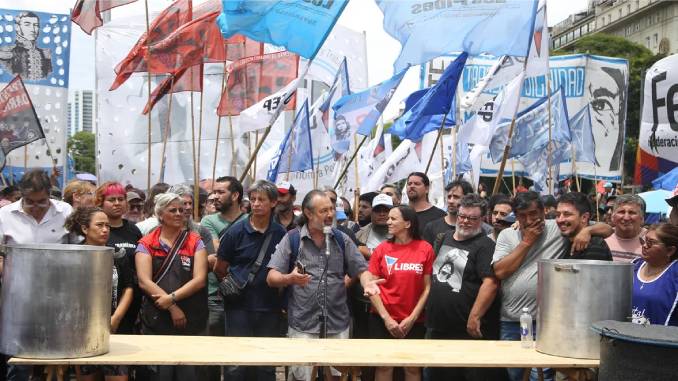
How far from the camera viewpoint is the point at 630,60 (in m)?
52.7

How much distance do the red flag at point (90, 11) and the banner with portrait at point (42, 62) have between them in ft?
9.41

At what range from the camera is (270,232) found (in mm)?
6891

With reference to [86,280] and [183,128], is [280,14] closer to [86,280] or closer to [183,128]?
[86,280]

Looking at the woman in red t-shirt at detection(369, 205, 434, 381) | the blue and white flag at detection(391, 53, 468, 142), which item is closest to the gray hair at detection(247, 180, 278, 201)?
the woman in red t-shirt at detection(369, 205, 434, 381)

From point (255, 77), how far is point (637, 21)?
68.5 m

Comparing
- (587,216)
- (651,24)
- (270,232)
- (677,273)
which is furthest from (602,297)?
(651,24)

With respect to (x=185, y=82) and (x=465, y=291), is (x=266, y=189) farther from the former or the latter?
(x=185, y=82)

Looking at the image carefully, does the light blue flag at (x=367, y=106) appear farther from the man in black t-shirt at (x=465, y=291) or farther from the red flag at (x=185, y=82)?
the man in black t-shirt at (x=465, y=291)

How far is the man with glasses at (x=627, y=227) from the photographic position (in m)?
6.46

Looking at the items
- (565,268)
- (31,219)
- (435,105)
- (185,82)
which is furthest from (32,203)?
(185,82)

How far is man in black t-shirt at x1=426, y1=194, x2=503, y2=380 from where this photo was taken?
21.4 ft

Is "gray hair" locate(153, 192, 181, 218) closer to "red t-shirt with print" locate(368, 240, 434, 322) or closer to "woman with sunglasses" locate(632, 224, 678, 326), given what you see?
"red t-shirt with print" locate(368, 240, 434, 322)

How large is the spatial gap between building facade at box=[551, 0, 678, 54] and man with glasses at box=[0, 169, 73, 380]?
62919mm

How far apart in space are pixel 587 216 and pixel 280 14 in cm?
544
